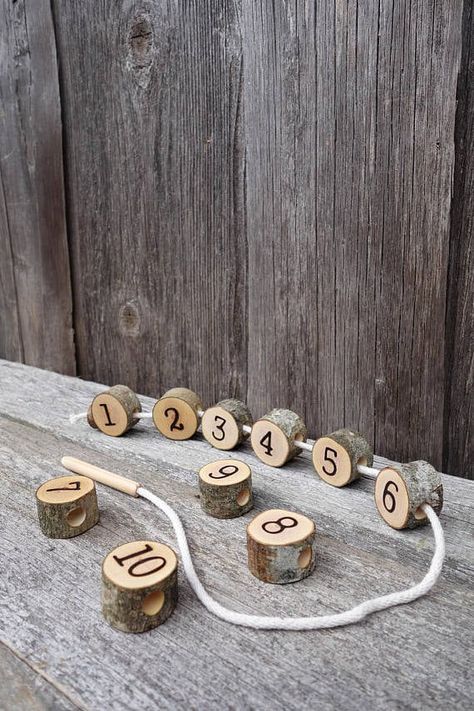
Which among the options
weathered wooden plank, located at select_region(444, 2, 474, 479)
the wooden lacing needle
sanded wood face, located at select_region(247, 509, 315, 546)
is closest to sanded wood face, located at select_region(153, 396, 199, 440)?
the wooden lacing needle

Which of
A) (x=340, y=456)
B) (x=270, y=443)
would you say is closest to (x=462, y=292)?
(x=340, y=456)

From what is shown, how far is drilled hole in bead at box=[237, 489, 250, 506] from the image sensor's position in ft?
4.08

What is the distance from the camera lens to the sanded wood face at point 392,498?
1.14 m

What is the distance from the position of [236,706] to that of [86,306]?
173cm

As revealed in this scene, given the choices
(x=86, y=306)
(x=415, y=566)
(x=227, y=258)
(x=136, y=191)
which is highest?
(x=136, y=191)

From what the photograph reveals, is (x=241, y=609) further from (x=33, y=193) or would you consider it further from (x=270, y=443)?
(x=33, y=193)

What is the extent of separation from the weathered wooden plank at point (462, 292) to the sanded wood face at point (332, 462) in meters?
0.33

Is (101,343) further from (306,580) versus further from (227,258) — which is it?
(306,580)

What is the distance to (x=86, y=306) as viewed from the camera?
7.34 ft

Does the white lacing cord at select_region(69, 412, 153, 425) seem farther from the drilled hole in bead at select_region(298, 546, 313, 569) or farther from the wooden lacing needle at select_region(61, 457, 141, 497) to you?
the drilled hole in bead at select_region(298, 546, 313, 569)

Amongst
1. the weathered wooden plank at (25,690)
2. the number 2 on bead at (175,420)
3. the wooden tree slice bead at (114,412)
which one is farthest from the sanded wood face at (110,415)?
the weathered wooden plank at (25,690)

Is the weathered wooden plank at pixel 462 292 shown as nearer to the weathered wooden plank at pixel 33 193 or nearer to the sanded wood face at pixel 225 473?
the sanded wood face at pixel 225 473

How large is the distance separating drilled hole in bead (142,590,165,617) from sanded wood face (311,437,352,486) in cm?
58

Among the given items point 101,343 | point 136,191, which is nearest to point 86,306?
point 101,343
